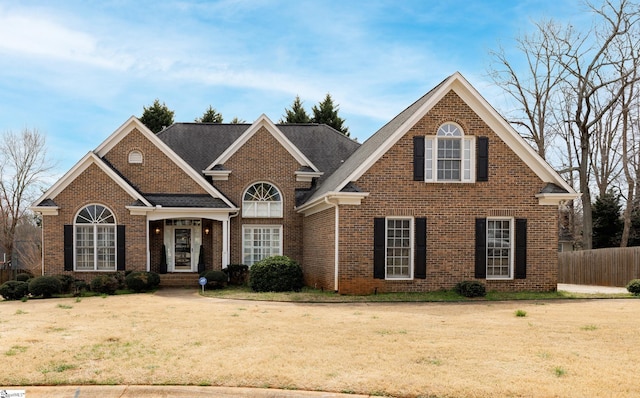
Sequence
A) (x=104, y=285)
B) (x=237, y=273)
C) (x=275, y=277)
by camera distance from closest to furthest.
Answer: (x=104, y=285) < (x=275, y=277) < (x=237, y=273)

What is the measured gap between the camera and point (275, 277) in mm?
19953

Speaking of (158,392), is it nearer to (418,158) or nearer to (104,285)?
(418,158)

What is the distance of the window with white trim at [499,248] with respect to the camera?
18.8 meters

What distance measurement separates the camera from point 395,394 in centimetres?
671

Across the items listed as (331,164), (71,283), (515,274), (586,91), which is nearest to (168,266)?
(71,283)

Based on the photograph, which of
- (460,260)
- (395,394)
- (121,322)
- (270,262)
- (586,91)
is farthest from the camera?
(586,91)

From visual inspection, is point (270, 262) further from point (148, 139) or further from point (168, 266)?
point (148, 139)

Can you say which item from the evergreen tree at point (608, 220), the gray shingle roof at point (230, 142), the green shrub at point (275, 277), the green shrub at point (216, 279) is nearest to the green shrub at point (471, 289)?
the green shrub at point (275, 277)

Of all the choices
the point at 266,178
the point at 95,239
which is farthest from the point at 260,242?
the point at 95,239

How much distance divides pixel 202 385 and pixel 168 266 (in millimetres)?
17573

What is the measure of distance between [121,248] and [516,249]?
45.6ft

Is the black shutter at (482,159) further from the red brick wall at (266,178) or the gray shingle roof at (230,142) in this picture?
the red brick wall at (266,178)

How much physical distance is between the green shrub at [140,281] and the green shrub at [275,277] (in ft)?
12.0

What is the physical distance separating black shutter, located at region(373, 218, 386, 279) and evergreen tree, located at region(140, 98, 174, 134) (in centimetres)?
2727
